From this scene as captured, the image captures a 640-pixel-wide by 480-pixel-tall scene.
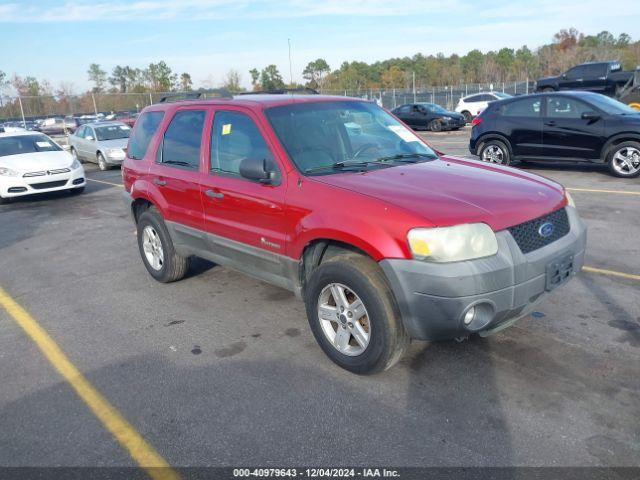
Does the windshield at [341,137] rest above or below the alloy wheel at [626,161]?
above

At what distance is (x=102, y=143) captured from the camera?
17.0 metres

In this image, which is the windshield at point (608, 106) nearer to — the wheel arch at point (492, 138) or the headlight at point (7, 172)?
the wheel arch at point (492, 138)

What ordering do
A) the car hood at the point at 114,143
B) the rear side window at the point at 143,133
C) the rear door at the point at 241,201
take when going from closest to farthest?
the rear door at the point at 241,201 → the rear side window at the point at 143,133 → the car hood at the point at 114,143

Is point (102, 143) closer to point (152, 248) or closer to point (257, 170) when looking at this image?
point (152, 248)

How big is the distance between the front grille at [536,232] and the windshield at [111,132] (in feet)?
53.6

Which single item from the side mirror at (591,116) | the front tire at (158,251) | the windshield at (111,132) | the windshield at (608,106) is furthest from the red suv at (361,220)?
the windshield at (111,132)

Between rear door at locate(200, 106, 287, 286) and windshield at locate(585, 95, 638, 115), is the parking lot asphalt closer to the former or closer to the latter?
rear door at locate(200, 106, 287, 286)

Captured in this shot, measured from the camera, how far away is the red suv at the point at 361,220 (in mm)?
3105

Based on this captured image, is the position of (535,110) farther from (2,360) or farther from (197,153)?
(2,360)

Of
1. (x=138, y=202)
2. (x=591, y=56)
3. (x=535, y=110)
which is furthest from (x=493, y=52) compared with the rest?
(x=138, y=202)

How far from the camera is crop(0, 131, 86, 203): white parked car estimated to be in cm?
1120

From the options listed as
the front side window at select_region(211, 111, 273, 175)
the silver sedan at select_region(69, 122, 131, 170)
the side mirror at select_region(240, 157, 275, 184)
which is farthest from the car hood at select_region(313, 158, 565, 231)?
the silver sedan at select_region(69, 122, 131, 170)

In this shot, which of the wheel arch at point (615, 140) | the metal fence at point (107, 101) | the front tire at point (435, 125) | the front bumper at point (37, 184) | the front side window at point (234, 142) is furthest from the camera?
the metal fence at point (107, 101)

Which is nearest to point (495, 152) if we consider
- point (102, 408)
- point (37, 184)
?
point (37, 184)
